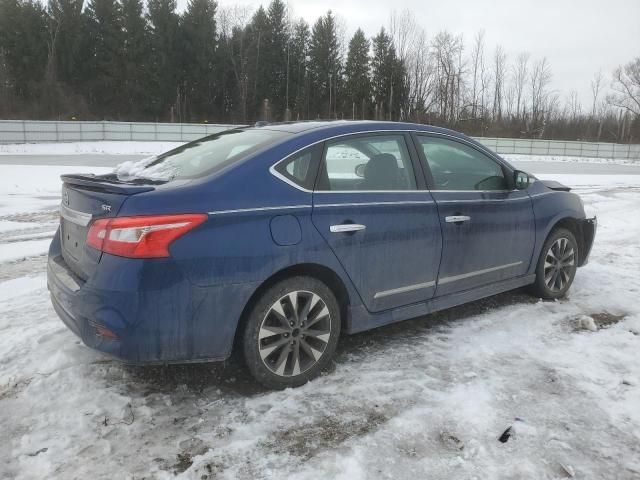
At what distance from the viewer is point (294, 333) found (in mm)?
3113

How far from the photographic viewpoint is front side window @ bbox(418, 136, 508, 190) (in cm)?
388

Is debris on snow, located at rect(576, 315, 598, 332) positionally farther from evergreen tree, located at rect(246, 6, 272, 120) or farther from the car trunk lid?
evergreen tree, located at rect(246, 6, 272, 120)

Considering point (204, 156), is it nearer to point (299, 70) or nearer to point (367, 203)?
point (367, 203)

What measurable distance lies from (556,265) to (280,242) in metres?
3.13

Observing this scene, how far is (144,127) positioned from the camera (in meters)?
36.0

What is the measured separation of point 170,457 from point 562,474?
1864mm

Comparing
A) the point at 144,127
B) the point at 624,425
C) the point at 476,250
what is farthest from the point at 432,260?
the point at 144,127

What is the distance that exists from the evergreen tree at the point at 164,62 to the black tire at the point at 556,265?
5857 cm

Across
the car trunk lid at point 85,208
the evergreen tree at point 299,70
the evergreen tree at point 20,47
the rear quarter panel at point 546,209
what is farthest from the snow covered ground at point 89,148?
the evergreen tree at point 299,70

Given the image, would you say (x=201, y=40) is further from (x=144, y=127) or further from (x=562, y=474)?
(x=562, y=474)

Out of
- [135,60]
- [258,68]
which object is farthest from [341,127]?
[258,68]

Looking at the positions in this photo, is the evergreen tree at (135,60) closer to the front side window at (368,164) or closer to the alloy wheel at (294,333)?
the front side window at (368,164)

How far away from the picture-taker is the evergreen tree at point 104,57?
59.6 metres

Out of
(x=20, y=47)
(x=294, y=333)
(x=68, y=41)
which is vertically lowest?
(x=294, y=333)
